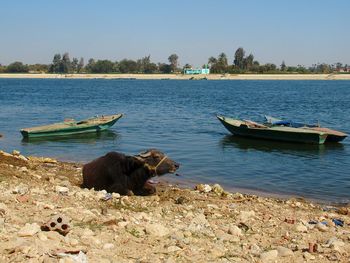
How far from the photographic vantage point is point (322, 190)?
55.8 feet

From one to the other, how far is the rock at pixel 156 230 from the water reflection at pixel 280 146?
1804 centimetres

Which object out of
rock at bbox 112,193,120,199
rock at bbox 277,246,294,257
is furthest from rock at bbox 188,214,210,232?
rock at bbox 112,193,120,199

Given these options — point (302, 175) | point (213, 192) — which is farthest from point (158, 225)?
point (302, 175)

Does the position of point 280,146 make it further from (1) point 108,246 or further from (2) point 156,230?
(1) point 108,246

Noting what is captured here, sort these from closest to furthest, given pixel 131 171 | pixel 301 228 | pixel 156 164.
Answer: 1. pixel 301 228
2. pixel 156 164
3. pixel 131 171

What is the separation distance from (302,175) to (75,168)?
884 centimetres

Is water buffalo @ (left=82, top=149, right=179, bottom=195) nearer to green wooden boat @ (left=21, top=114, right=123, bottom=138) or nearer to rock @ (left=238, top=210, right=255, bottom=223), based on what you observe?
rock @ (left=238, top=210, right=255, bottom=223)

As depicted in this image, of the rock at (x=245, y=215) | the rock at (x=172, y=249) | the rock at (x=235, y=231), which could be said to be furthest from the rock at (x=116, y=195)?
the rock at (x=172, y=249)

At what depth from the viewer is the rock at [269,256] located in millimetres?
7461

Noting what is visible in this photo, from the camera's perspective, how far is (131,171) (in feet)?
41.4

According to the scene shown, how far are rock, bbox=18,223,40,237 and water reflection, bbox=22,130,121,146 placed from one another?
67.0 ft

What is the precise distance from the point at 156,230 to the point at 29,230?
6.93ft

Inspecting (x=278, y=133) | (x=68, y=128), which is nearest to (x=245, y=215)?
(x=278, y=133)

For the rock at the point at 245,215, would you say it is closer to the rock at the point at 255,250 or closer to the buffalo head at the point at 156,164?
the rock at the point at 255,250
